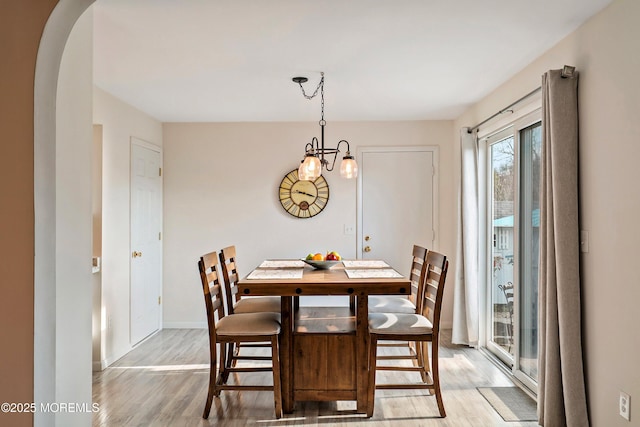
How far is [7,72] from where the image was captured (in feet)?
→ 5.76

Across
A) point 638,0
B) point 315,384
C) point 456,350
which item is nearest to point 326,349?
point 315,384

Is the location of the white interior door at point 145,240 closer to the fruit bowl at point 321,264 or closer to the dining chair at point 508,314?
the fruit bowl at point 321,264

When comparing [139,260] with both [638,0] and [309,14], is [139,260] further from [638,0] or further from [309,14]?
[638,0]

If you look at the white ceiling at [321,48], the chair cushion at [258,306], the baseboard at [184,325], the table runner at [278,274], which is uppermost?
the white ceiling at [321,48]

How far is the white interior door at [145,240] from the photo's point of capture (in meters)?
4.68

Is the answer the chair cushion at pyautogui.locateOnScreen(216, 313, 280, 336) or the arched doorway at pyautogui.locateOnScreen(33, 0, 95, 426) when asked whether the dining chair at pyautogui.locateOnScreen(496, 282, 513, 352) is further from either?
the arched doorway at pyautogui.locateOnScreen(33, 0, 95, 426)

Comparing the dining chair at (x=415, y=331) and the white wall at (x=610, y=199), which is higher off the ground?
the white wall at (x=610, y=199)

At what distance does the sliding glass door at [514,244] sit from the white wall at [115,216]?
3431mm

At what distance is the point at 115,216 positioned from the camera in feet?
13.9

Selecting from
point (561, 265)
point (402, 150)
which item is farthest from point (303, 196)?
point (561, 265)

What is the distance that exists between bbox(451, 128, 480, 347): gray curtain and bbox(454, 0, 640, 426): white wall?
185 cm

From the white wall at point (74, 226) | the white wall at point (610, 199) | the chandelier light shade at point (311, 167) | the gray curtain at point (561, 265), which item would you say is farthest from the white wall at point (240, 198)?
the white wall at point (74, 226)

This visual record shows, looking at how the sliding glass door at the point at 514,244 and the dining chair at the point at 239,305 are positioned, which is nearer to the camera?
the sliding glass door at the point at 514,244

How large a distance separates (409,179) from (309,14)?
3.13 m
